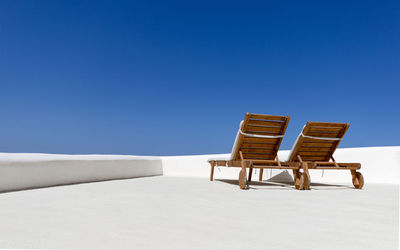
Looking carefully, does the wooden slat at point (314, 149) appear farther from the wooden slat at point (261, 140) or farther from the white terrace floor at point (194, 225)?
the white terrace floor at point (194, 225)

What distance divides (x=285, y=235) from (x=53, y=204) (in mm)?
2427

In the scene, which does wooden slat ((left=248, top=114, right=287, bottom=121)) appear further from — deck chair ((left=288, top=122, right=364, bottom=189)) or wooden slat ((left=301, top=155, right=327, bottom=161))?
wooden slat ((left=301, top=155, right=327, bottom=161))

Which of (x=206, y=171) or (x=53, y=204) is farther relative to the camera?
(x=206, y=171)

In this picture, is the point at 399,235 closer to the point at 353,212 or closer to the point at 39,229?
the point at 353,212

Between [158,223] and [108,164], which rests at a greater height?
[108,164]

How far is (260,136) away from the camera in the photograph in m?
5.61

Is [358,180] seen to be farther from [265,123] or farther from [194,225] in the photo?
[194,225]

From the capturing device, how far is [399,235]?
190 cm

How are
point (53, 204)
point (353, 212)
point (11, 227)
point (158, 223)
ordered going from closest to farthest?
1. point (11, 227)
2. point (158, 223)
3. point (353, 212)
4. point (53, 204)

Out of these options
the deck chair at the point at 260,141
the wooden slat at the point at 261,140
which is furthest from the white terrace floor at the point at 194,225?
the wooden slat at the point at 261,140

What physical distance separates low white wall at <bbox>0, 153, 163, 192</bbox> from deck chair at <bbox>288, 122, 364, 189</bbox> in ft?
14.0

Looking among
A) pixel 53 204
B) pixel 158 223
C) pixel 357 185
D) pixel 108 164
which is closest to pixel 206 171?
pixel 108 164

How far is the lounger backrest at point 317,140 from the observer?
5695mm

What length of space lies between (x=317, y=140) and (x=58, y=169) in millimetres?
5168
